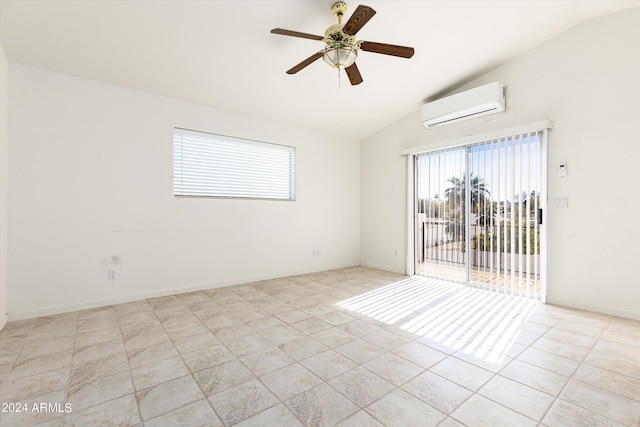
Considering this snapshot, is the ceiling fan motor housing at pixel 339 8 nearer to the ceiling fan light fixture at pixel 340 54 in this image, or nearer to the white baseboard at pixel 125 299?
the ceiling fan light fixture at pixel 340 54

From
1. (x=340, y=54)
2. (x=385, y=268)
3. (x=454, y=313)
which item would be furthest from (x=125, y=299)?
(x=385, y=268)

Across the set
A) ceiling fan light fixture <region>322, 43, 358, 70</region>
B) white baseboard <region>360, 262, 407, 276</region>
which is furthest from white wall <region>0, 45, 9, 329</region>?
white baseboard <region>360, 262, 407, 276</region>

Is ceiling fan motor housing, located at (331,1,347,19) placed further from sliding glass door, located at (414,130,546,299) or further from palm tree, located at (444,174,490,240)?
palm tree, located at (444,174,490,240)

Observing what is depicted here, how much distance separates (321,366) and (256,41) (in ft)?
10.2

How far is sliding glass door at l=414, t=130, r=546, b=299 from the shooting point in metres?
3.65

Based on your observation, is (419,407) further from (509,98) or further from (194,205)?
(509,98)

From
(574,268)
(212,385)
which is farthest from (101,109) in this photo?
(574,268)

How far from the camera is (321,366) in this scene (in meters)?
2.12

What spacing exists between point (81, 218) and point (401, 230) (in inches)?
181

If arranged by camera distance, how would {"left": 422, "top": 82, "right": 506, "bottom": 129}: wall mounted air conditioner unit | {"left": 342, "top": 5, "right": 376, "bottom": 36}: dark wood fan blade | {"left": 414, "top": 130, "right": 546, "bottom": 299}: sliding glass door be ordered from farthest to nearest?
{"left": 422, "top": 82, "right": 506, "bottom": 129}: wall mounted air conditioner unit
{"left": 414, "top": 130, "right": 546, "bottom": 299}: sliding glass door
{"left": 342, "top": 5, "right": 376, "bottom": 36}: dark wood fan blade

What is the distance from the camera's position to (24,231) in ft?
9.86

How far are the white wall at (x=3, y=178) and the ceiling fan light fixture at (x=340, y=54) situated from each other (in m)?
3.08

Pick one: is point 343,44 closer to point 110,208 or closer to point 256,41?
point 256,41

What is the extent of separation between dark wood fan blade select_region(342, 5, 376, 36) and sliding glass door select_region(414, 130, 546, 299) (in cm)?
270
